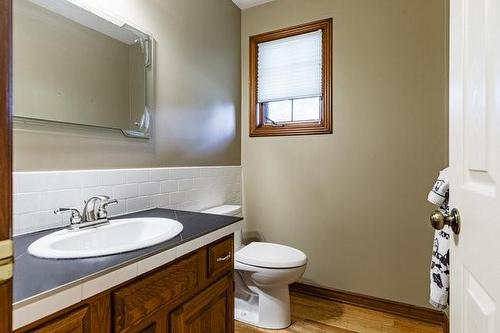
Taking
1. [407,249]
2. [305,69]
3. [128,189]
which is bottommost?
[407,249]

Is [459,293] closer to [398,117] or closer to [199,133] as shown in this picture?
[398,117]

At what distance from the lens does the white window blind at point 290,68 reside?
2.14 meters

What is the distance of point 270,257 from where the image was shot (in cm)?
171

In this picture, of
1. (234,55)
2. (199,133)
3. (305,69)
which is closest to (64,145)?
(199,133)

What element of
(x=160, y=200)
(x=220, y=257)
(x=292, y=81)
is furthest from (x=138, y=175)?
(x=292, y=81)

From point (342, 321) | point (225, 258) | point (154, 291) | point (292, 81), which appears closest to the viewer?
point (154, 291)

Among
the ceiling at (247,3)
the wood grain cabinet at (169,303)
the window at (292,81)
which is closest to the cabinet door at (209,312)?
the wood grain cabinet at (169,303)

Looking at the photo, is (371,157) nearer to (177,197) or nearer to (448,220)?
(448,220)

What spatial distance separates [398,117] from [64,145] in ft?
6.47

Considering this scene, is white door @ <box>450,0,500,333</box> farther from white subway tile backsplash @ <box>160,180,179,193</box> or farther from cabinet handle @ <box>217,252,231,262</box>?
white subway tile backsplash @ <box>160,180,179,193</box>

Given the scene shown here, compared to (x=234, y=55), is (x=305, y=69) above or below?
below

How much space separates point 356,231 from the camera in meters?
1.99

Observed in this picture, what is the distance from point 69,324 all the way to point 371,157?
1895mm

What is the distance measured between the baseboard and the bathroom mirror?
1.72 m
